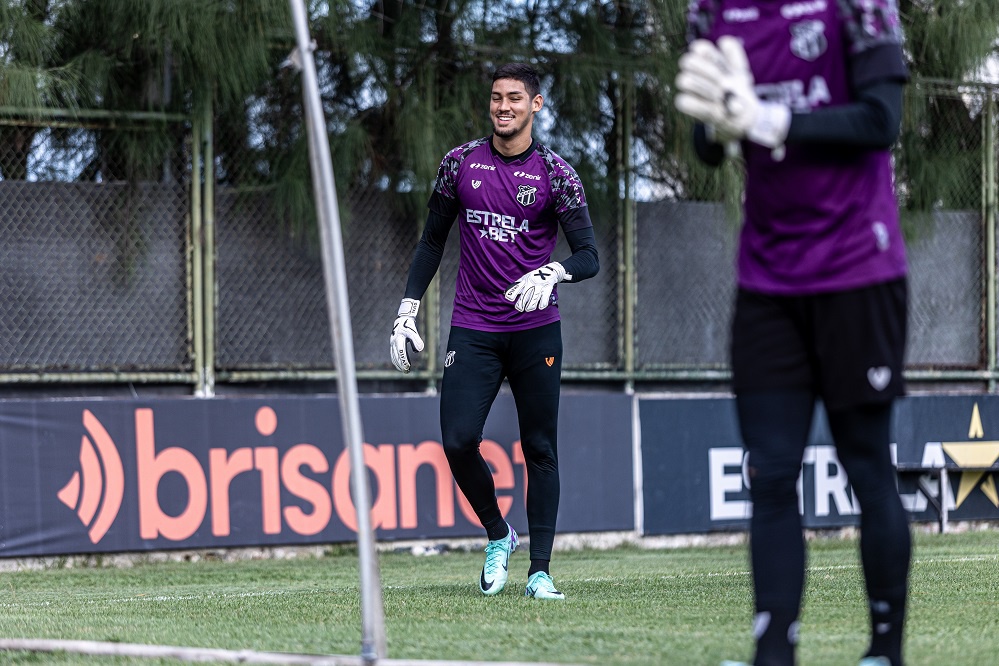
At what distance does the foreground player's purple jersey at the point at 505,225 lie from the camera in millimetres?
5680

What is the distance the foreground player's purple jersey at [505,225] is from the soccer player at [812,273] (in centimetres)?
236

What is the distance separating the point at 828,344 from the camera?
325cm

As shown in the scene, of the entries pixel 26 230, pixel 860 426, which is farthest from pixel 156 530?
pixel 860 426

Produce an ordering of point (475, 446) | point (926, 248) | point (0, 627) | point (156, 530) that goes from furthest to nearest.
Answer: point (926, 248), point (156, 530), point (475, 446), point (0, 627)

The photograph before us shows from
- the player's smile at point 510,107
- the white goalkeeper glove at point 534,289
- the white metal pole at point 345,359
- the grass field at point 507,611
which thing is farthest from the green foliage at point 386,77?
the white metal pole at point 345,359

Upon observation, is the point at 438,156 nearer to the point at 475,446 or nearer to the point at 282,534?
the point at 282,534

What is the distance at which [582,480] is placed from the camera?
9867mm

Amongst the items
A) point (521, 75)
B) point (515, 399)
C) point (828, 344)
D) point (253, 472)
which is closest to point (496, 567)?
point (515, 399)

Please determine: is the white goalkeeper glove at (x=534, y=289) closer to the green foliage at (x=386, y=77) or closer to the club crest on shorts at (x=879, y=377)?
the club crest on shorts at (x=879, y=377)

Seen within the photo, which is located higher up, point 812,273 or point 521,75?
point 521,75

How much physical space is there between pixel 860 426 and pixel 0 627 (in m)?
3.27

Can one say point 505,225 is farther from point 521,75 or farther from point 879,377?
point 879,377

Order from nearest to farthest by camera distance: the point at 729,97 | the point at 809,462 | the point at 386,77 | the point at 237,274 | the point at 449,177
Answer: the point at 729,97, the point at 449,177, the point at 237,274, the point at 386,77, the point at 809,462

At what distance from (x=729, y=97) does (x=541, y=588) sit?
2.81 m
